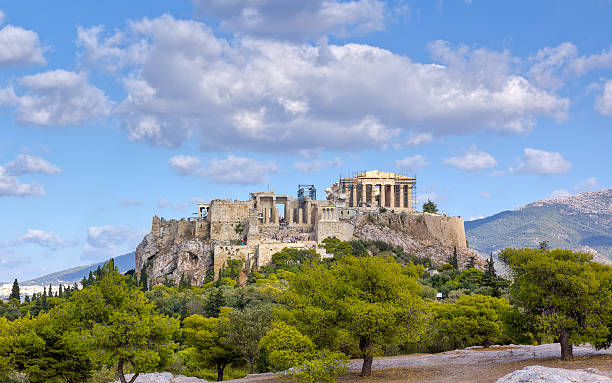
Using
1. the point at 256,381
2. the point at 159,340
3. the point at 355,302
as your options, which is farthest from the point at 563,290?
the point at 159,340

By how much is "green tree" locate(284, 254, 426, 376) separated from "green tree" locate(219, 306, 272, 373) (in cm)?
1050

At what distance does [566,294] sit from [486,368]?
6193mm

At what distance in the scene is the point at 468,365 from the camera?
3706 centimetres

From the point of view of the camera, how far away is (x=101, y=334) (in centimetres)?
3406

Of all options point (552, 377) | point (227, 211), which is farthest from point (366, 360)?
point (227, 211)

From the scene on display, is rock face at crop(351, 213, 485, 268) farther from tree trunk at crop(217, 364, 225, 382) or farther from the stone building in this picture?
tree trunk at crop(217, 364, 225, 382)

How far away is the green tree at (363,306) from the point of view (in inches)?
1377

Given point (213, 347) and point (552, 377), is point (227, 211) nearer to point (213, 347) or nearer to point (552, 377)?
point (213, 347)

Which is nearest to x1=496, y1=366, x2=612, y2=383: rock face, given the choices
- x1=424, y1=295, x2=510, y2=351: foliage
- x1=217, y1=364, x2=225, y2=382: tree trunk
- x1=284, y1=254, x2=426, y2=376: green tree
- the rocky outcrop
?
x1=284, y1=254, x2=426, y2=376: green tree

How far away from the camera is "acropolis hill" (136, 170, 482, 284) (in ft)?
337

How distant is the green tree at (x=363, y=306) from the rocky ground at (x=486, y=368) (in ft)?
7.03

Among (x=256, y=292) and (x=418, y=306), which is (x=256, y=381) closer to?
(x=418, y=306)

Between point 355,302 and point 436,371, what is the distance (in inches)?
244

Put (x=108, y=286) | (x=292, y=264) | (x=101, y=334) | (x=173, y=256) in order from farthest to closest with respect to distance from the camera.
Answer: (x=173, y=256), (x=292, y=264), (x=108, y=286), (x=101, y=334)
